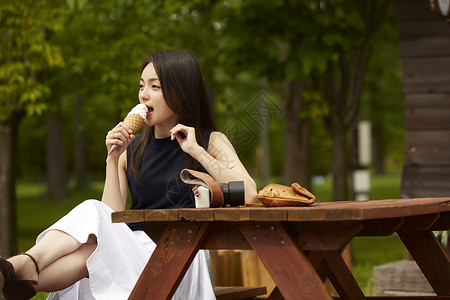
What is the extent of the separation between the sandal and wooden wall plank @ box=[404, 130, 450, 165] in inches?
174

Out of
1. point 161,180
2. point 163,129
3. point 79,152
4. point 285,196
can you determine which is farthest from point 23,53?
point 79,152

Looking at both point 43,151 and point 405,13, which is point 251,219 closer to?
point 405,13

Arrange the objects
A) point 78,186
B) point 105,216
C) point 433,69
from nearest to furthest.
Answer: point 105,216
point 433,69
point 78,186

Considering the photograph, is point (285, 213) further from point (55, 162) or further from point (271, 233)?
point (55, 162)

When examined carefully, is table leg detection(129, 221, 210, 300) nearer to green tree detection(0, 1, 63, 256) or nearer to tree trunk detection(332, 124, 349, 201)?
green tree detection(0, 1, 63, 256)

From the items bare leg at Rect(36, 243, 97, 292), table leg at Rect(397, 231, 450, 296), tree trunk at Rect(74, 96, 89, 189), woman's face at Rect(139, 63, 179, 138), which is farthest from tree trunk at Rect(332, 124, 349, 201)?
tree trunk at Rect(74, 96, 89, 189)

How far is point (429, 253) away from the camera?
11.9ft

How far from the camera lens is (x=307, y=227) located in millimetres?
2713

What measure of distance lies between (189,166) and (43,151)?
38.3m

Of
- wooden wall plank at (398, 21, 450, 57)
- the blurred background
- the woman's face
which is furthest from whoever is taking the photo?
the blurred background

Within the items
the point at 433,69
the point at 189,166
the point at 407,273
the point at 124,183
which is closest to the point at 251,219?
the point at 189,166

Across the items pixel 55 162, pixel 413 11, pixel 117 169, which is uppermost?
pixel 413 11

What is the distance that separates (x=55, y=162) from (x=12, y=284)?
22.0m

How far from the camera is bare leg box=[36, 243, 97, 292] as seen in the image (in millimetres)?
3238
